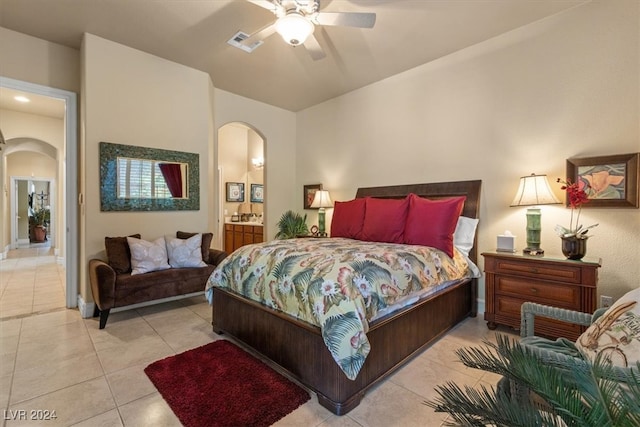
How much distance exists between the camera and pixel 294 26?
2.20 metres

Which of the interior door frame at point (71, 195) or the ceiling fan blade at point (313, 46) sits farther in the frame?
the interior door frame at point (71, 195)

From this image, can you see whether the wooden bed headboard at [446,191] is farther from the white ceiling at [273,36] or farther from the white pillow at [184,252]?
the white pillow at [184,252]

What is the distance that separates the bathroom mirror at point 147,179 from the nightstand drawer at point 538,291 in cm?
371

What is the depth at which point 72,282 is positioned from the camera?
3441mm

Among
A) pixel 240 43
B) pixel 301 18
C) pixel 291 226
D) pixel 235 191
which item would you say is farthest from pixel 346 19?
pixel 235 191

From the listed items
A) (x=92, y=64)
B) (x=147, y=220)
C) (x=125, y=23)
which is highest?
(x=125, y=23)

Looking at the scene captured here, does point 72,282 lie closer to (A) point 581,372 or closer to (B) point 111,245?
(B) point 111,245

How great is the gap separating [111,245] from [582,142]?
4721 millimetres

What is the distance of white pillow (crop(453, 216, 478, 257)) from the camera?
3086 mm

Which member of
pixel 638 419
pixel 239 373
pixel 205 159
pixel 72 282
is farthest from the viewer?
pixel 205 159

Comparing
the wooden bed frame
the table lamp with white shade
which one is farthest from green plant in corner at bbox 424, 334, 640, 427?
the table lamp with white shade

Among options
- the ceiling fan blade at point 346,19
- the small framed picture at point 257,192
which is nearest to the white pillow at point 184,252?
the ceiling fan blade at point 346,19

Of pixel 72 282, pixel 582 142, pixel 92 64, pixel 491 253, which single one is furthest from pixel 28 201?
pixel 582 142

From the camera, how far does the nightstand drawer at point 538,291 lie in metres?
2.37
